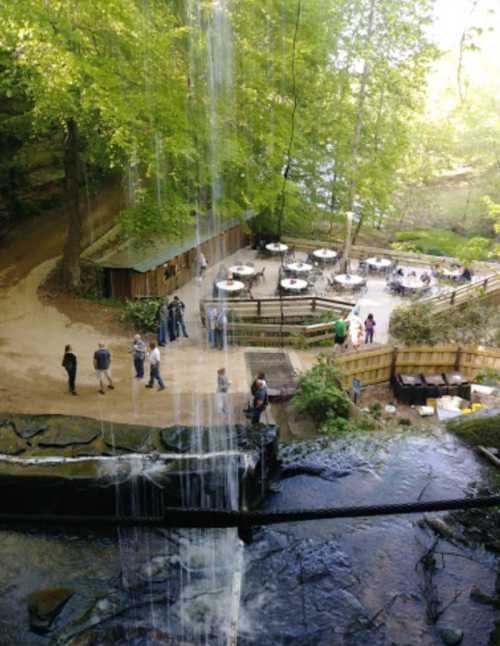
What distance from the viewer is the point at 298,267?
23922 millimetres

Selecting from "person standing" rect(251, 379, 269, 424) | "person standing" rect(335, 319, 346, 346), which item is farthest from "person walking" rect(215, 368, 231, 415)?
"person standing" rect(335, 319, 346, 346)

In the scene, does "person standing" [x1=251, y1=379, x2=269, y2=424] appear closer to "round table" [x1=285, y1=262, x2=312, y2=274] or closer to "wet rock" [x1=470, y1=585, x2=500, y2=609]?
"wet rock" [x1=470, y1=585, x2=500, y2=609]

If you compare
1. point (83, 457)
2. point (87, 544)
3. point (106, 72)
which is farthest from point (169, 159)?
point (87, 544)

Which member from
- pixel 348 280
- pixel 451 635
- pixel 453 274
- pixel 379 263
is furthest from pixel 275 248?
pixel 451 635

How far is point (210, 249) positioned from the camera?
25859 mm

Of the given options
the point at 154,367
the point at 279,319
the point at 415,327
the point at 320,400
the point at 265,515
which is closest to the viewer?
the point at 265,515

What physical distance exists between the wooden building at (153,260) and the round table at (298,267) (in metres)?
2.89

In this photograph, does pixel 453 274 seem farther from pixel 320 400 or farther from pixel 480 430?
pixel 480 430

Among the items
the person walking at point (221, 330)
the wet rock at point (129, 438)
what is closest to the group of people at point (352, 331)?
the person walking at point (221, 330)

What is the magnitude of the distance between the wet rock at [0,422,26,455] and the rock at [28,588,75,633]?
7.21 feet

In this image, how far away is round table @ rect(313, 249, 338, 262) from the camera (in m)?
25.6

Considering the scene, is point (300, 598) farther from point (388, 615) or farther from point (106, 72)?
point (106, 72)

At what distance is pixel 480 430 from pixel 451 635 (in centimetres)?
424

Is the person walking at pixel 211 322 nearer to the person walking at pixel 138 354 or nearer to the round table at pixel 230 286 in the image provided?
the person walking at pixel 138 354
